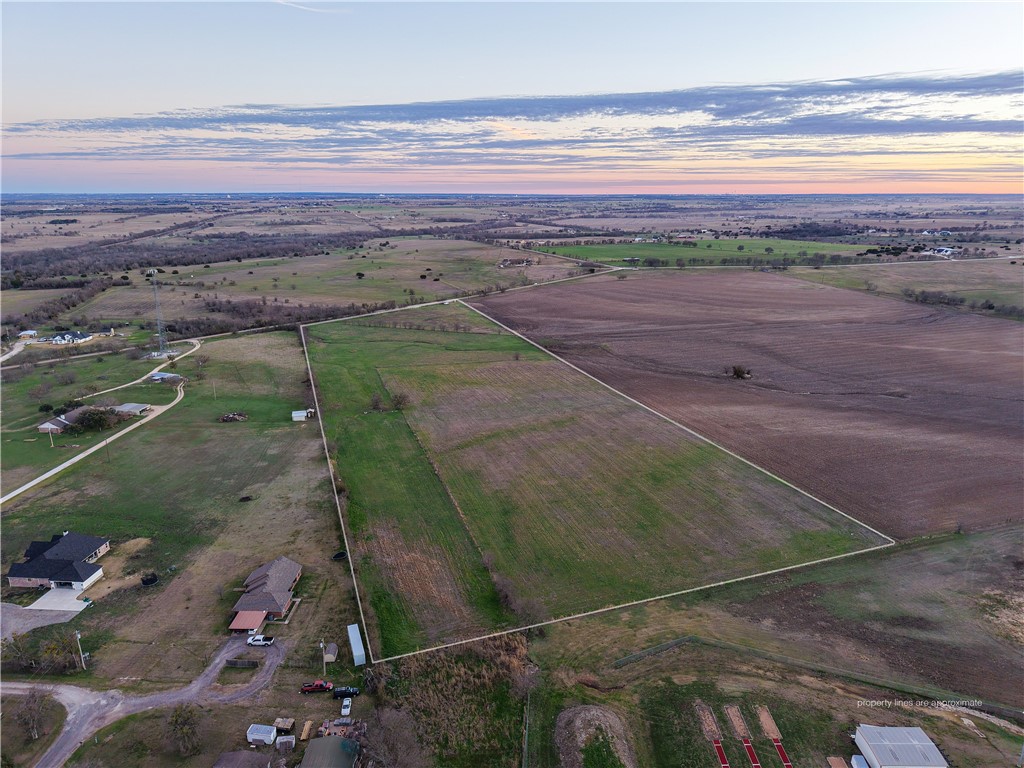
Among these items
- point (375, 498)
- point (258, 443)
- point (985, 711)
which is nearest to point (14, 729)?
point (375, 498)

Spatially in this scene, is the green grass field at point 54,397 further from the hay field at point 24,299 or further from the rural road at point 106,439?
the hay field at point 24,299

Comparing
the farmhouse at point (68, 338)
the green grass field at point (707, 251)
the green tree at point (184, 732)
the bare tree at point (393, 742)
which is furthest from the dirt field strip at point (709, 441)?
the green grass field at point (707, 251)

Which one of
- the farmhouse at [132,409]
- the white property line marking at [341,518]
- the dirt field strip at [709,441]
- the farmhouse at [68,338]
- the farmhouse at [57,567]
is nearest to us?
the white property line marking at [341,518]

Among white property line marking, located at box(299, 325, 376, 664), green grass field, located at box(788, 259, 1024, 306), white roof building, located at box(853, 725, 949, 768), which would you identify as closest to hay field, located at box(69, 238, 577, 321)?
white property line marking, located at box(299, 325, 376, 664)

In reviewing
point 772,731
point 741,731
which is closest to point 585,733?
point 741,731

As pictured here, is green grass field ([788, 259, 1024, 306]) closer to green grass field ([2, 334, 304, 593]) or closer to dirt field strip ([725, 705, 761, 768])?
dirt field strip ([725, 705, 761, 768])
